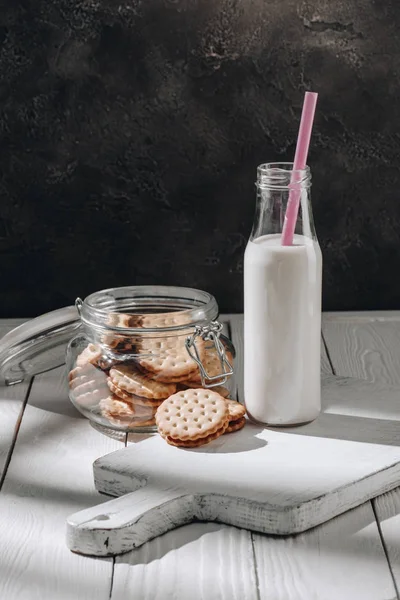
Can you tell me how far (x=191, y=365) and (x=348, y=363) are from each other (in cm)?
47

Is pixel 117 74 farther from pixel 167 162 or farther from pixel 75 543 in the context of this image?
pixel 75 543

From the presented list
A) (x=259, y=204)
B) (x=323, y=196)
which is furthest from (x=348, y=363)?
(x=259, y=204)

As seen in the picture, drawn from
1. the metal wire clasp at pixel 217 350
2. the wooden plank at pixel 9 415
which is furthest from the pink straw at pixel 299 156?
the wooden plank at pixel 9 415

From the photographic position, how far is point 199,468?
3.86ft

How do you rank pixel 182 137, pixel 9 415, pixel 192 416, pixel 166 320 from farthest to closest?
1. pixel 182 137
2. pixel 9 415
3. pixel 166 320
4. pixel 192 416

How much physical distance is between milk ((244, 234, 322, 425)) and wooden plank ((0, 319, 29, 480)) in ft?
1.06

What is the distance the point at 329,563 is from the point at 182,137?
1100 mm

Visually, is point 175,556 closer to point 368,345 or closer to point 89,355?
point 89,355

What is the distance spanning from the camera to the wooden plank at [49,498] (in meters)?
1.00

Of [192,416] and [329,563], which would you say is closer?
[329,563]

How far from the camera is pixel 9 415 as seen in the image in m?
1.48

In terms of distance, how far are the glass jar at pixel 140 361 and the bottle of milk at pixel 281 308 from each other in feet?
0.19

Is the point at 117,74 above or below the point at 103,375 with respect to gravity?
above

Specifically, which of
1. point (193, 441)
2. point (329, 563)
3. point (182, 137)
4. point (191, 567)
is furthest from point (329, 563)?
point (182, 137)
